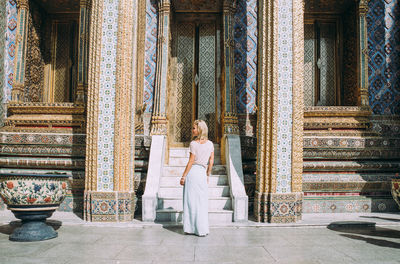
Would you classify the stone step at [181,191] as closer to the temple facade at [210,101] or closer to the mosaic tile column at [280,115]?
the temple facade at [210,101]

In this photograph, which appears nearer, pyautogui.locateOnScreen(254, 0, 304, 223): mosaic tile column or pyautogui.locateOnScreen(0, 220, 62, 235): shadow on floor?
pyautogui.locateOnScreen(0, 220, 62, 235): shadow on floor

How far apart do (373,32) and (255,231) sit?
6.02 meters

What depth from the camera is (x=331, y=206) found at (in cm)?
680

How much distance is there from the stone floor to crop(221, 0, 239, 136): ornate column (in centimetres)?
286

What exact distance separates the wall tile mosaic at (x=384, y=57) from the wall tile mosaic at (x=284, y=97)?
3.29 metres

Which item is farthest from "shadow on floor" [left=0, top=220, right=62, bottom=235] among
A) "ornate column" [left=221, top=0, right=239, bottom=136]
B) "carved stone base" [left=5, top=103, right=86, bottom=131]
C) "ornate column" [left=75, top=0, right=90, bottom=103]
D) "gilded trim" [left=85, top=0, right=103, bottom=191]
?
"ornate column" [left=221, top=0, right=239, bottom=136]

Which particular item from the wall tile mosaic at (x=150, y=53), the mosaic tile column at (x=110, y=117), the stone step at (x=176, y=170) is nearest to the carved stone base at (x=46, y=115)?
the wall tile mosaic at (x=150, y=53)

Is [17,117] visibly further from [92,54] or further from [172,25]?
[172,25]

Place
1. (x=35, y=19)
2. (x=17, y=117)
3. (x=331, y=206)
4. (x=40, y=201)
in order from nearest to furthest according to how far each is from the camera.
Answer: (x=40, y=201), (x=331, y=206), (x=17, y=117), (x=35, y=19)

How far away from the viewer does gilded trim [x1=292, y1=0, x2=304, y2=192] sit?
19.3 ft

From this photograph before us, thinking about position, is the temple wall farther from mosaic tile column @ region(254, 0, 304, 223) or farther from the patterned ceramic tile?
the patterned ceramic tile

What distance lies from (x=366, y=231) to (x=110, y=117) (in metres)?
4.58

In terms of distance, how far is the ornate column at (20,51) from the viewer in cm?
799

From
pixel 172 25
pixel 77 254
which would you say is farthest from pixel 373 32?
pixel 77 254
